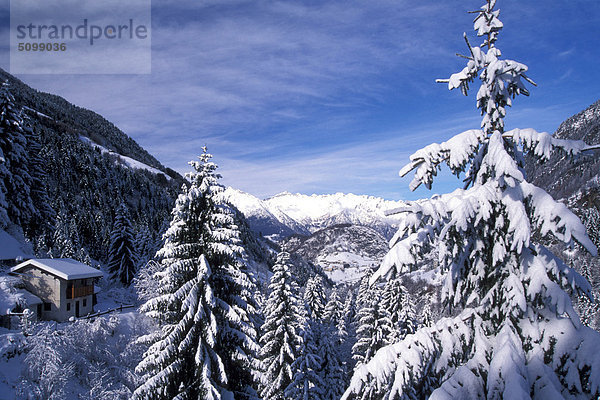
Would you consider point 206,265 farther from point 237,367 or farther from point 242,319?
point 237,367

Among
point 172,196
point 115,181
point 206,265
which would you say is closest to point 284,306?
point 206,265

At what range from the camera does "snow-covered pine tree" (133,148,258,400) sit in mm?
13805

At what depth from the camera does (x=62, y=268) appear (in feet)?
105

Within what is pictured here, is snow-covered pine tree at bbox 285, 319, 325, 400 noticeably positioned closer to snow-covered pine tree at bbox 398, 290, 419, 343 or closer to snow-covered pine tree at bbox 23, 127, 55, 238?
snow-covered pine tree at bbox 398, 290, 419, 343

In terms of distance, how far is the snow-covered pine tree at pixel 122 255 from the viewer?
5231 cm

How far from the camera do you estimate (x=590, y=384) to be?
14.1ft

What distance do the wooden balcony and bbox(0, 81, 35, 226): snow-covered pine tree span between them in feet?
42.2

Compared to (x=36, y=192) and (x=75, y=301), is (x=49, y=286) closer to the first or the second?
(x=75, y=301)

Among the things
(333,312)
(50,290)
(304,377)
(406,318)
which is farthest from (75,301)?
(333,312)

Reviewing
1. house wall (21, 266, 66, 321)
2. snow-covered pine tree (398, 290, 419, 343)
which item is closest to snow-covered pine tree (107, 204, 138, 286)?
house wall (21, 266, 66, 321)

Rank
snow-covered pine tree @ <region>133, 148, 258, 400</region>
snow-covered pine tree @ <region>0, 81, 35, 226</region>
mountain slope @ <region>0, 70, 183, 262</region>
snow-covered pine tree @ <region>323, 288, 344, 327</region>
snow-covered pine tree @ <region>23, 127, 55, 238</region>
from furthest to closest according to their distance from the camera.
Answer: snow-covered pine tree @ <region>323, 288, 344, 327</region> → mountain slope @ <region>0, 70, 183, 262</region> → snow-covered pine tree @ <region>23, 127, 55, 238</region> → snow-covered pine tree @ <region>0, 81, 35, 226</region> → snow-covered pine tree @ <region>133, 148, 258, 400</region>

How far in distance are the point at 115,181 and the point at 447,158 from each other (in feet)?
426

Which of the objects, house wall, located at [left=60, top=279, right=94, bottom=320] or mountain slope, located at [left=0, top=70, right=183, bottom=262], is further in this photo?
mountain slope, located at [left=0, top=70, right=183, bottom=262]

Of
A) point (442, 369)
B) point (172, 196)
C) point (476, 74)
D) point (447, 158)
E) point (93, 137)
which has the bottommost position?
point (442, 369)
